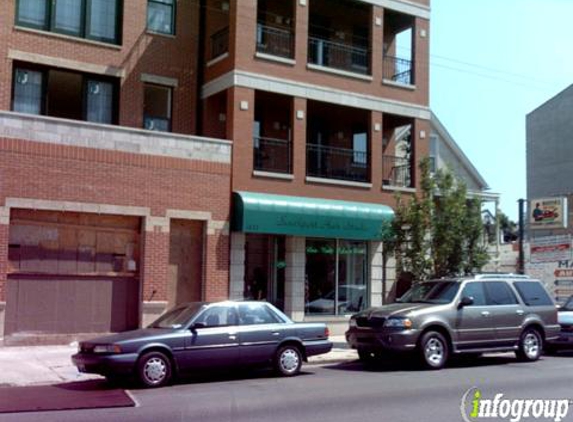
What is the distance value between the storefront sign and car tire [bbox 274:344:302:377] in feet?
68.0

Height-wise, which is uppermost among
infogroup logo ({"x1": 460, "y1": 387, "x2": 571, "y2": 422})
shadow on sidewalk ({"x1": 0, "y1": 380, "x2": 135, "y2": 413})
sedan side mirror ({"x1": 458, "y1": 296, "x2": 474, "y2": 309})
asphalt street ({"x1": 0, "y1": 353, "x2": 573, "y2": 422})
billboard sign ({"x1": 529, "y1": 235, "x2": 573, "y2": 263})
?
billboard sign ({"x1": 529, "y1": 235, "x2": 573, "y2": 263})

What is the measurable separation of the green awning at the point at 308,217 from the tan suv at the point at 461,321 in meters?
4.05

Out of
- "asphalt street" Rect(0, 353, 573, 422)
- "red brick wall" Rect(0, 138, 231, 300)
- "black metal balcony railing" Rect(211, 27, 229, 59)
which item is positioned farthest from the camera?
"black metal balcony railing" Rect(211, 27, 229, 59)

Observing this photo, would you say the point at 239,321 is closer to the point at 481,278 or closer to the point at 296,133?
the point at 481,278

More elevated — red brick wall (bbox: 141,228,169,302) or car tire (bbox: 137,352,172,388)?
red brick wall (bbox: 141,228,169,302)

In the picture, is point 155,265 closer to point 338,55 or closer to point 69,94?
point 69,94

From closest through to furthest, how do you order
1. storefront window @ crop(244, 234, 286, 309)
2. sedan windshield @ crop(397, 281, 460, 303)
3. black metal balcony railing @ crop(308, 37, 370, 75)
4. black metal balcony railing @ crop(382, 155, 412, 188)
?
sedan windshield @ crop(397, 281, 460, 303), storefront window @ crop(244, 234, 286, 309), black metal balcony railing @ crop(308, 37, 370, 75), black metal balcony railing @ crop(382, 155, 412, 188)

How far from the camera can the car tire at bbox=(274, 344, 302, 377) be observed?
13.7 metres

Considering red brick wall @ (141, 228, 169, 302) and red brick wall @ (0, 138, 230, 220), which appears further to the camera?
red brick wall @ (141, 228, 169, 302)

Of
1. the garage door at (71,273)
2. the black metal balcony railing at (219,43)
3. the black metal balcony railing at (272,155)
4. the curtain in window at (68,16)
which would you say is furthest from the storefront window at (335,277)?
the curtain in window at (68,16)

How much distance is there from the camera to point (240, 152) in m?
20.7

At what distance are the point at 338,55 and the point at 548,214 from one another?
45.1 ft

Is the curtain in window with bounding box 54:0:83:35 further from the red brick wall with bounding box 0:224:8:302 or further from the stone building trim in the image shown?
the red brick wall with bounding box 0:224:8:302

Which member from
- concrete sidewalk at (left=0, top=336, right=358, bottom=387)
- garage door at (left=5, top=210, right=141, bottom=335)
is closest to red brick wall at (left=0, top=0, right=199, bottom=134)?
garage door at (left=5, top=210, right=141, bottom=335)
